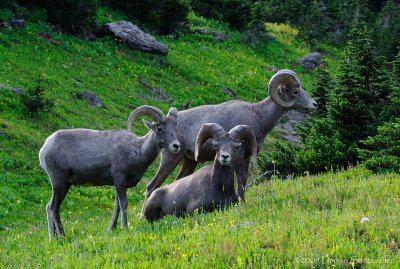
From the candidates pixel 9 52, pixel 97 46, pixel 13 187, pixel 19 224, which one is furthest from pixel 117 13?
pixel 19 224

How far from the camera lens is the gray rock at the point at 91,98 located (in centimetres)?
2639

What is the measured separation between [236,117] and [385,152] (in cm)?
425

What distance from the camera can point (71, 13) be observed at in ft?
105

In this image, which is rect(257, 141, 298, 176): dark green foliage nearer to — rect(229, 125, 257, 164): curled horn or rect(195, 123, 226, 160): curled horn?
rect(229, 125, 257, 164): curled horn

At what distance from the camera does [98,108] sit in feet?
85.9

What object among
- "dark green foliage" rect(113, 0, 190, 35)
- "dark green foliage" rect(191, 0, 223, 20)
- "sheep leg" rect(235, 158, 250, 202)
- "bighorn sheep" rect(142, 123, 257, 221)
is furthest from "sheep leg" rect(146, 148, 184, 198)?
"dark green foliage" rect(191, 0, 223, 20)

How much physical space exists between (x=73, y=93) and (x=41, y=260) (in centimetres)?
Answer: 1811

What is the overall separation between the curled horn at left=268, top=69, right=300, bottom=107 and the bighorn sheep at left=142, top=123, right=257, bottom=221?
7.16 feet

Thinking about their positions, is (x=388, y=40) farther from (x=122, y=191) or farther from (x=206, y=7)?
(x=122, y=191)

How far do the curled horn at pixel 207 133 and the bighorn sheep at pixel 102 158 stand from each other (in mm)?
542

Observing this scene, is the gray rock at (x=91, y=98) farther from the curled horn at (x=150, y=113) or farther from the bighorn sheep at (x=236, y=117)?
the curled horn at (x=150, y=113)

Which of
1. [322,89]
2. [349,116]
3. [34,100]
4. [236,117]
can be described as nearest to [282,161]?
[349,116]

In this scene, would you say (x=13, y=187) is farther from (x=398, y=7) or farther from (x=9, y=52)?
(x=398, y=7)

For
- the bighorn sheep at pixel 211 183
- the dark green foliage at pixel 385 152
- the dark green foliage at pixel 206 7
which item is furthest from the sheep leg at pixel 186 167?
the dark green foliage at pixel 206 7
